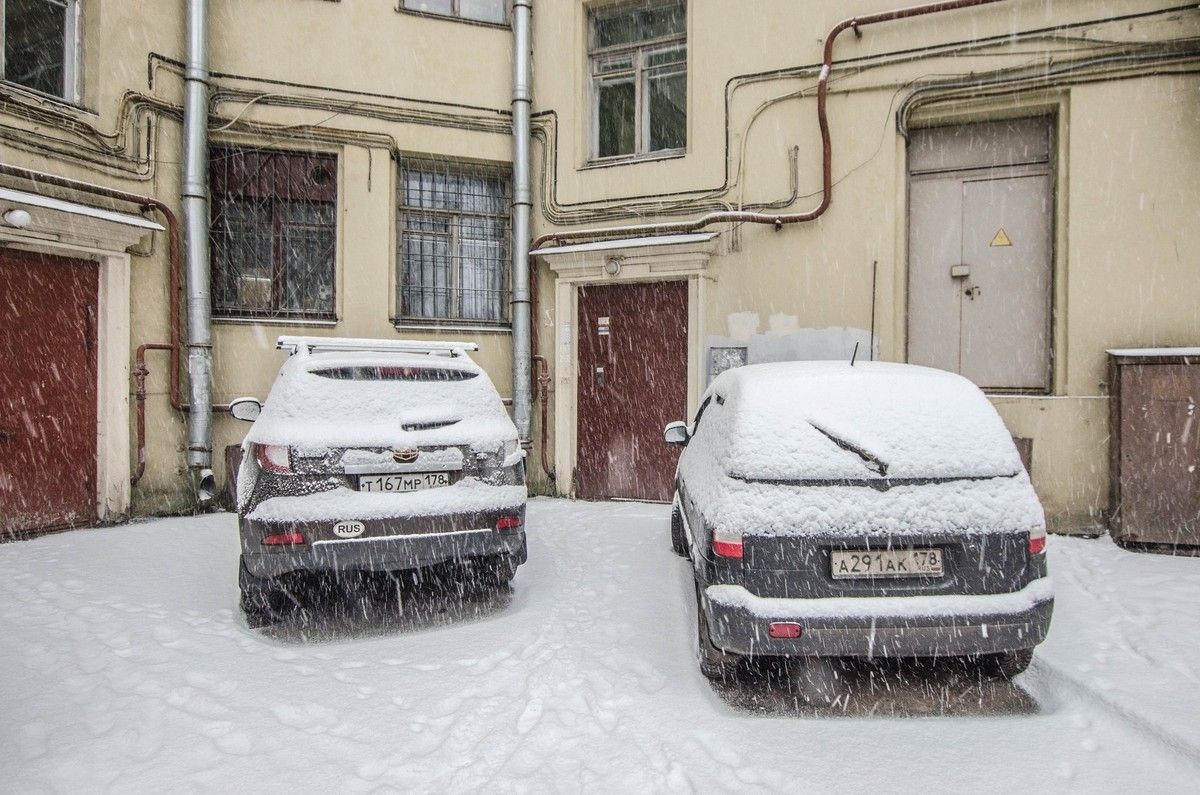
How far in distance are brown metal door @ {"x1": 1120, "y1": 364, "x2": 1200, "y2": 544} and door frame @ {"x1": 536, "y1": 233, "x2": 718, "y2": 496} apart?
153 inches

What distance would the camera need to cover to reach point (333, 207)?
28.3 ft

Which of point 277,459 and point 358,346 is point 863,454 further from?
point 358,346

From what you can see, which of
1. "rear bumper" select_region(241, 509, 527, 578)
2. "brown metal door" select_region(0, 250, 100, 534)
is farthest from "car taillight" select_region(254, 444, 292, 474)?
"brown metal door" select_region(0, 250, 100, 534)

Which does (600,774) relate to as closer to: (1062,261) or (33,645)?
(33,645)

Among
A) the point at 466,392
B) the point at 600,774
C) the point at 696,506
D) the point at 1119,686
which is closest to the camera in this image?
the point at 600,774

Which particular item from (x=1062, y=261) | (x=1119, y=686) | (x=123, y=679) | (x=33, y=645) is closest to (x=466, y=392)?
(x=123, y=679)

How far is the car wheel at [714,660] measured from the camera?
337 centimetres

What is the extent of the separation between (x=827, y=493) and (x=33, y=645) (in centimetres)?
414

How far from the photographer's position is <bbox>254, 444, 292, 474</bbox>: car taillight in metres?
3.92

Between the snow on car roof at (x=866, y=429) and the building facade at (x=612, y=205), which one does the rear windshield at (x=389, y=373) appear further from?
the building facade at (x=612, y=205)

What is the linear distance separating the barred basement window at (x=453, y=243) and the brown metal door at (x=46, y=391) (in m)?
3.21

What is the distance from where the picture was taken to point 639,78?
28.9ft

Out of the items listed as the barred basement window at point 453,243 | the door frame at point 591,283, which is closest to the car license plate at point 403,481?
the door frame at point 591,283

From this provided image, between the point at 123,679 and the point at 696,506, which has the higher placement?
the point at 696,506
